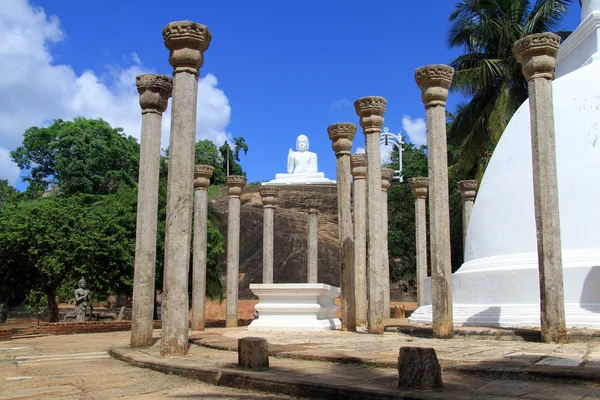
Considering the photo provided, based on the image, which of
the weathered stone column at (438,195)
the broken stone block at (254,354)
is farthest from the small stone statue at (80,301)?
the broken stone block at (254,354)

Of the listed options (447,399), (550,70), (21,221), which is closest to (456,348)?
(447,399)

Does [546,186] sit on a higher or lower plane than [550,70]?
lower

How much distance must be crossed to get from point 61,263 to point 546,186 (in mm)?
15545

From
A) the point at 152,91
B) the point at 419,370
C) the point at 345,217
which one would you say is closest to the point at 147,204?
the point at 152,91

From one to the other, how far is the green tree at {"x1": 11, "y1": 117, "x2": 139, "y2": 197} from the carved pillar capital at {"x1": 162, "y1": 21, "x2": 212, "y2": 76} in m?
28.0

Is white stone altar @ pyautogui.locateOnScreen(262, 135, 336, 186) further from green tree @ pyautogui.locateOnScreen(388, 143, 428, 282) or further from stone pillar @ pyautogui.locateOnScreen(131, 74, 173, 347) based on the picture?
stone pillar @ pyautogui.locateOnScreen(131, 74, 173, 347)

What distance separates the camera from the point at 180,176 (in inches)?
276

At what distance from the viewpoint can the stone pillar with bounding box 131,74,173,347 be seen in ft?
26.7

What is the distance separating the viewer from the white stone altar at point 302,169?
37.4 metres

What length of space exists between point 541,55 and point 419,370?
5.62 m

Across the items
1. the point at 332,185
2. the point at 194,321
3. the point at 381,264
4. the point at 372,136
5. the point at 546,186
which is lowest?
the point at 194,321

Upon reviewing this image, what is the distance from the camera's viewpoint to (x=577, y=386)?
4.44 metres

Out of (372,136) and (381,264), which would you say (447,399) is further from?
(372,136)

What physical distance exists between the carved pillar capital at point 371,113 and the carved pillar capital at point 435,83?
140 cm
